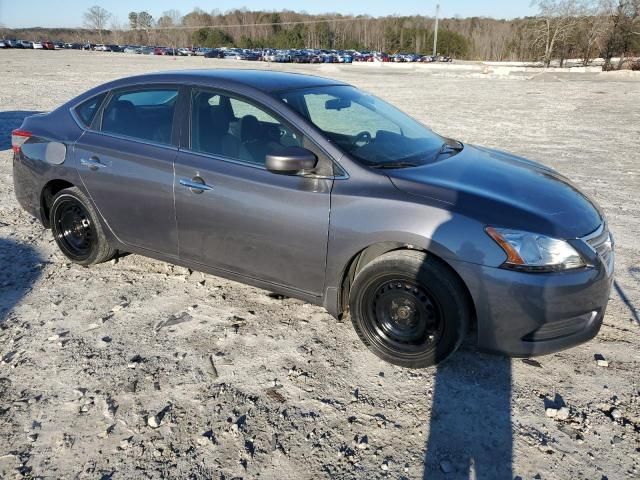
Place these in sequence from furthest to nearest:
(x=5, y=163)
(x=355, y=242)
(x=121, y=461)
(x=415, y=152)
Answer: (x=5, y=163), (x=415, y=152), (x=355, y=242), (x=121, y=461)

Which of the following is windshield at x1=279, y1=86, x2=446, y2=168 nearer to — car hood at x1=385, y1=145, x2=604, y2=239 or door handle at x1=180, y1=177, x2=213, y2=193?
car hood at x1=385, y1=145, x2=604, y2=239

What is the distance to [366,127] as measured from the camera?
13.2ft

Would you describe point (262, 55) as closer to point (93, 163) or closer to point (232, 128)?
point (93, 163)

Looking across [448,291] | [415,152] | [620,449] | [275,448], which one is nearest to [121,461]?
[275,448]

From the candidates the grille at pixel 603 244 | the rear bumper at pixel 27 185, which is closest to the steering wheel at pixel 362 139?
the grille at pixel 603 244

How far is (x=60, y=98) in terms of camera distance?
1642 cm

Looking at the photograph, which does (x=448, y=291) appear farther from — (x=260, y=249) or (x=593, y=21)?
(x=593, y=21)

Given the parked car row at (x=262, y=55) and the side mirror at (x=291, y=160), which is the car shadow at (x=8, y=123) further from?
the parked car row at (x=262, y=55)

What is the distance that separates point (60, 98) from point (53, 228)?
13.9 meters

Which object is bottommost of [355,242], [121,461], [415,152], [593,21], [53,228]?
[121,461]

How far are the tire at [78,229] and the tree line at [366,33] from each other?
68790mm

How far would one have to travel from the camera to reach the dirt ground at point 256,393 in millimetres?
2521

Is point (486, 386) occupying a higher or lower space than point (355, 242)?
lower

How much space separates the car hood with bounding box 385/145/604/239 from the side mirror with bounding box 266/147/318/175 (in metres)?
0.54
